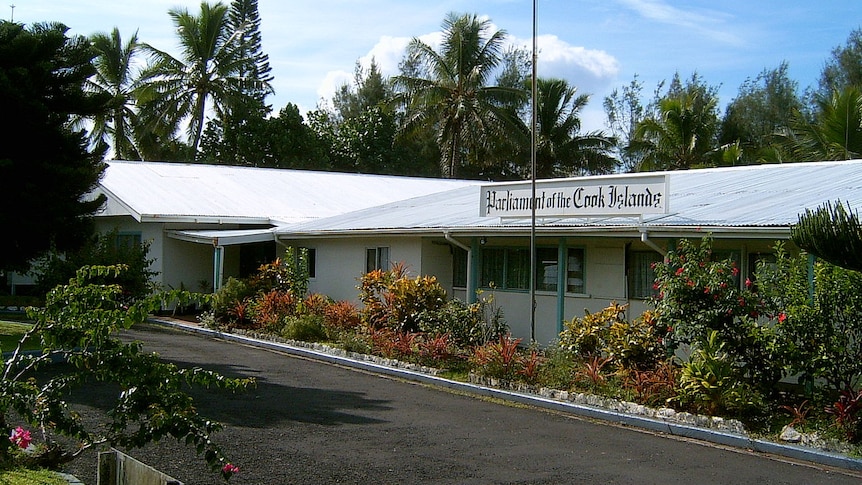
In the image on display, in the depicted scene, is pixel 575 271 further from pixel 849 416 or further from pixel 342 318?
pixel 849 416

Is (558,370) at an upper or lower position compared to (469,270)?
lower

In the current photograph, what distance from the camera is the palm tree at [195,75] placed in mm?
39719

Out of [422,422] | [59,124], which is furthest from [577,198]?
[59,124]

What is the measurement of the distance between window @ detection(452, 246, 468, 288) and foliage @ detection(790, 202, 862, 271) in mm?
11140

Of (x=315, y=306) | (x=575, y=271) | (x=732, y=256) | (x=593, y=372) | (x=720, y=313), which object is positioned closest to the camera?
(x=720, y=313)

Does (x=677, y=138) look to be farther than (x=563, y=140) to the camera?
No

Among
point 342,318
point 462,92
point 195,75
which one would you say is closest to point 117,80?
point 195,75

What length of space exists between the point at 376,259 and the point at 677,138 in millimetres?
17828

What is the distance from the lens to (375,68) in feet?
187

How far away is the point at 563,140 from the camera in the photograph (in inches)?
1580

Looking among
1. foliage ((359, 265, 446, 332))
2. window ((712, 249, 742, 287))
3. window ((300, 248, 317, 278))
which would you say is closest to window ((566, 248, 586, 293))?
foliage ((359, 265, 446, 332))

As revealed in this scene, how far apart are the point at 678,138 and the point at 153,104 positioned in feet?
72.4

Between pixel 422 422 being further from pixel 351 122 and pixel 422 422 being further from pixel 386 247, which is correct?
pixel 351 122

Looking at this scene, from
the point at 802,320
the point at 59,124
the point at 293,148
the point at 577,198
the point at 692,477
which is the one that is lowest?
the point at 692,477
